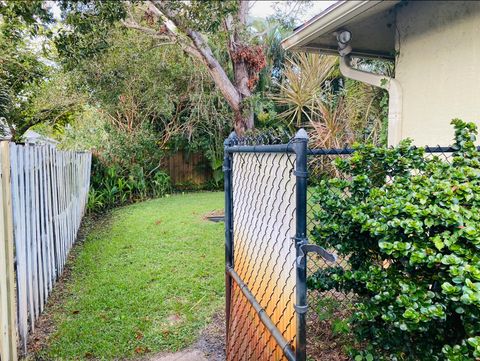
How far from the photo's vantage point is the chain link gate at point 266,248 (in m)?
1.47

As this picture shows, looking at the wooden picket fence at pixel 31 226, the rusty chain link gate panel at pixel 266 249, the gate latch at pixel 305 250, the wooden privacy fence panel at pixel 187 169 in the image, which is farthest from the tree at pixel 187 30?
the wooden privacy fence panel at pixel 187 169

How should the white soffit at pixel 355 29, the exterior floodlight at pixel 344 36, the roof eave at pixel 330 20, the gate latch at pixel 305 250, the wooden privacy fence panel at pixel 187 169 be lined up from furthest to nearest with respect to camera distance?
the wooden privacy fence panel at pixel 187 169 < the exterior floodlight at pixel 344 36 < the white soffit at pixel 355 29 < the roof eave at pixel 330 20 < the gate latch at pixel 305 250

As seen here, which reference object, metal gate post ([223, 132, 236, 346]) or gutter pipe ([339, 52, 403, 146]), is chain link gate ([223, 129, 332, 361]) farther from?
gutter pipe ([339, 52, 403, 146])

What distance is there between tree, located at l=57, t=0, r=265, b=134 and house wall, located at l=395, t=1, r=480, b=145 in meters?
2.63

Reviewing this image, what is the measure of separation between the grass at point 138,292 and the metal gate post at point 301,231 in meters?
1.95

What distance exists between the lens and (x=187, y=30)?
559cm

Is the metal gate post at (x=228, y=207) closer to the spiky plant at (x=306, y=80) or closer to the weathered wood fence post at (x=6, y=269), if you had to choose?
the weathered wood fence post at (x=6, y=269)

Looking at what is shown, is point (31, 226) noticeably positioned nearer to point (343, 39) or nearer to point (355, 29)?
point (343, 39)

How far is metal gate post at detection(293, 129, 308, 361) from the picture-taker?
4.72 ft

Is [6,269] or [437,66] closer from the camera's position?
[6,269]

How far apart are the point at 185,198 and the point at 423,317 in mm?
9893

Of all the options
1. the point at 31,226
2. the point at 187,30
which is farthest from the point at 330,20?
the point at 31,226

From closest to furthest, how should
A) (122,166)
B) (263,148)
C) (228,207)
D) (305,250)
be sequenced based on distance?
(305,250) < (263,148) < (228,207) < (122,166)

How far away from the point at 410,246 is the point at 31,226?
3174 mm
